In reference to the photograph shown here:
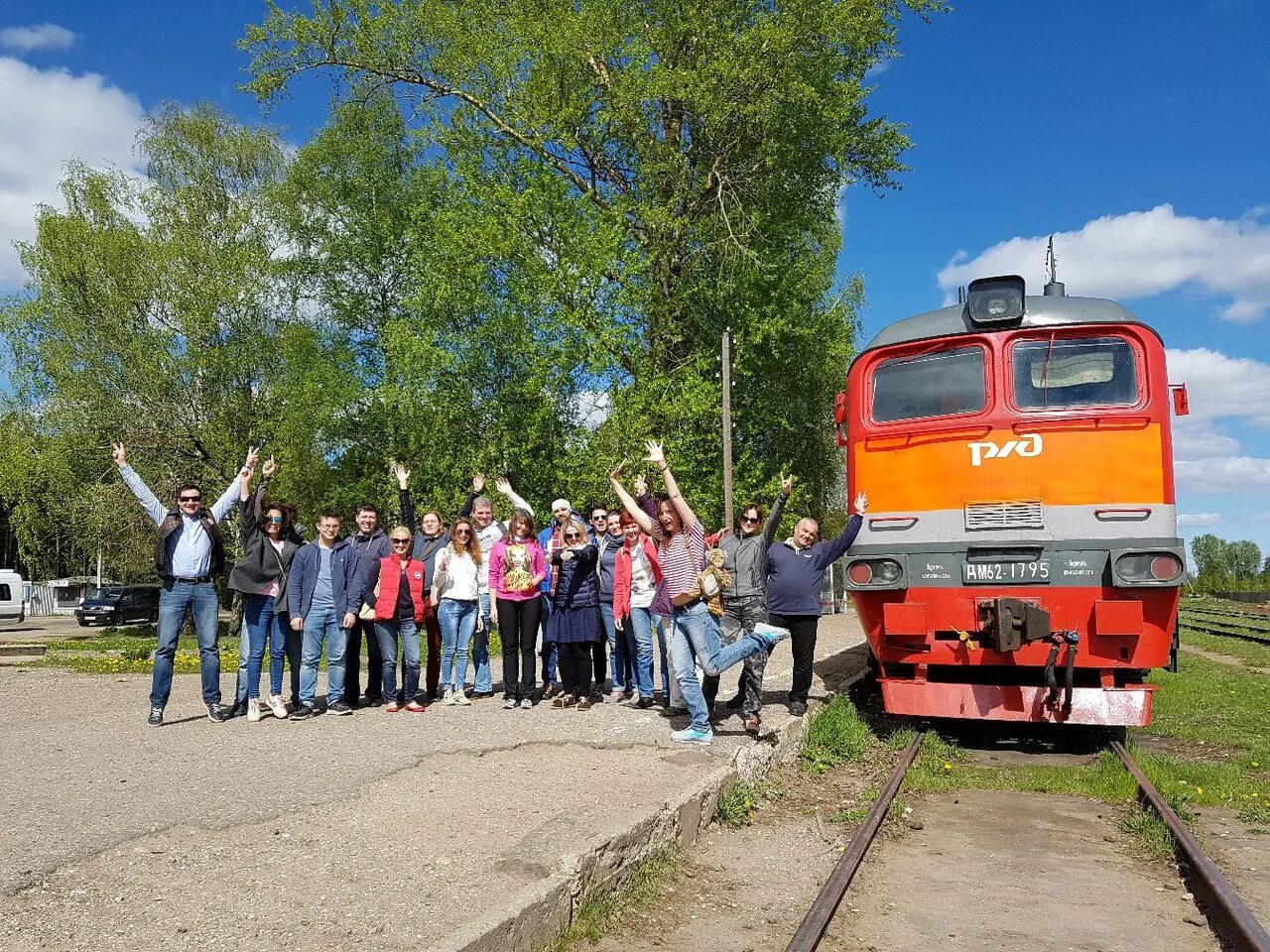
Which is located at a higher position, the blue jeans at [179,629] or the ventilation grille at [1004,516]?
the ventilation grille at [1004,516]

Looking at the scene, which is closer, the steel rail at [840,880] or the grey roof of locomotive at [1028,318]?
the steel rail at [840,880]

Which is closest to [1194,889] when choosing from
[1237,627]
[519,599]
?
[519,599]

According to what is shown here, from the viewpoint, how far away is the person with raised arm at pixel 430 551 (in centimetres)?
948

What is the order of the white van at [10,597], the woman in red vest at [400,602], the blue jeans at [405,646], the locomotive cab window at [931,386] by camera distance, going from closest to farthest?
Result: the locomotive cab window at [931,386] < the woman in red vest at [400,602] < the blue jeans at [405,646] < the white van at [10,597]

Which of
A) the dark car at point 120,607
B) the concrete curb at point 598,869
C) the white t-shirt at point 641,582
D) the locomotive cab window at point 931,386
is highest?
the locomotive cab window at point 931,386

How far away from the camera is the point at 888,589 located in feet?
27.1

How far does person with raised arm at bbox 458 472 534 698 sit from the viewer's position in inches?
379

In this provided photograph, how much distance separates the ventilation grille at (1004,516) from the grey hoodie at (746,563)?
1702 mm

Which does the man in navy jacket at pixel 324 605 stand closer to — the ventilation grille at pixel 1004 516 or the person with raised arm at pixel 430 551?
the person with raised arm at pixel 430 551

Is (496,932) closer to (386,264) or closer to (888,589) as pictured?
(888,589)

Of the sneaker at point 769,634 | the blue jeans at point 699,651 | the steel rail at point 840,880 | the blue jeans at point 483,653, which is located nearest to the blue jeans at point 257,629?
the blue jeans at point 483,653

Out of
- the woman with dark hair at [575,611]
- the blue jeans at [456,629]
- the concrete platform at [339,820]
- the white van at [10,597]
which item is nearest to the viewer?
the concrete platform at [339,820]

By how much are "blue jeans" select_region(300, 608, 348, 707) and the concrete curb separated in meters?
3.95

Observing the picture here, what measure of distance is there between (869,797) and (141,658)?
1199cm
